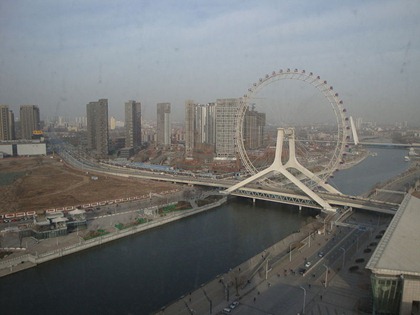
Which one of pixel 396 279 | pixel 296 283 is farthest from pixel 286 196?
pixel 396 279

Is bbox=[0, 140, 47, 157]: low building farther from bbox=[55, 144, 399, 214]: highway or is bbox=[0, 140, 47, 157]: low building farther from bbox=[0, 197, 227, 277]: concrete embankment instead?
bbox=[0, 197, 227, 277]: concrete embankment

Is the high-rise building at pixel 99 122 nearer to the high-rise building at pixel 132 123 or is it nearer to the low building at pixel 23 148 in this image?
the high-rise building at pixel 132 123

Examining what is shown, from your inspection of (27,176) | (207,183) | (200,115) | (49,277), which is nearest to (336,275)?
(49,277)

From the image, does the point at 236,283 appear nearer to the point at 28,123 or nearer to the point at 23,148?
the point at 23,148

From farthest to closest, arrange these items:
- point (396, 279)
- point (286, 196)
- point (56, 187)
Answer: point (56, 187) → point (286, 196) → point (396, 279)

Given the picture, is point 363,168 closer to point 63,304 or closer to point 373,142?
point 373,142
